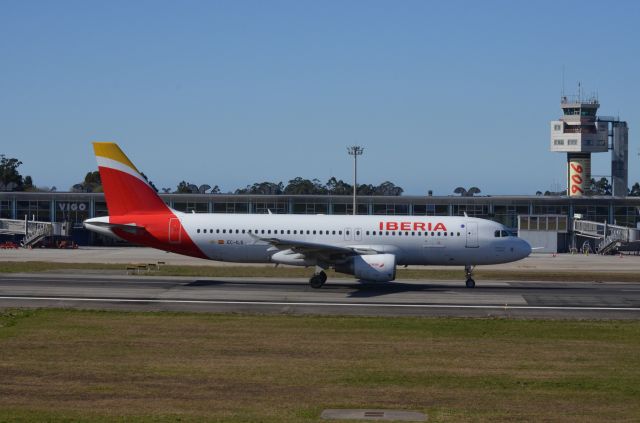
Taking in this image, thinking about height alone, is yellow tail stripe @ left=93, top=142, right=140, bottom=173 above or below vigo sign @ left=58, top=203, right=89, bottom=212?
above

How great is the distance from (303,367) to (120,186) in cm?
2458

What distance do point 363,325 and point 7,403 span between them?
47.4 feet

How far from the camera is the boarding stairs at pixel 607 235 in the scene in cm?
9038

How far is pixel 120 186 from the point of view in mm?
44625

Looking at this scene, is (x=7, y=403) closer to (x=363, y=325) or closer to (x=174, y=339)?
(x=174, y=339)

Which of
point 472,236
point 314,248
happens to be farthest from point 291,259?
point 472,236

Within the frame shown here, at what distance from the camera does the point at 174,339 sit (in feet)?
87.9

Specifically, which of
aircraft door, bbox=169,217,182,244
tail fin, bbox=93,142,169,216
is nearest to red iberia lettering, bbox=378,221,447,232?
aircraft door, bbox=169,217,182,244

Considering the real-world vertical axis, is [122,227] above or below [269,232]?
above

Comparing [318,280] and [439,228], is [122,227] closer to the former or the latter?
[318,280]

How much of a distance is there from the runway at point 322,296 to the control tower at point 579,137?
7972 centimetres

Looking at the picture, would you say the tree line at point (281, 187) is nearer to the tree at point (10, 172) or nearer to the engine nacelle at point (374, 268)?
the tree at point (10, 172)

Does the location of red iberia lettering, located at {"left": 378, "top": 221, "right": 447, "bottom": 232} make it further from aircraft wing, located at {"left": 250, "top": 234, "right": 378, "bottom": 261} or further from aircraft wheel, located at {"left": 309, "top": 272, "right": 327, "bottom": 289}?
aircraft wheel, located at {"left": 309, "top": 272, "right": 327, "bottom": 289}

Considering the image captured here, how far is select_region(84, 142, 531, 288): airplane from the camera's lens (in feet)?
145
